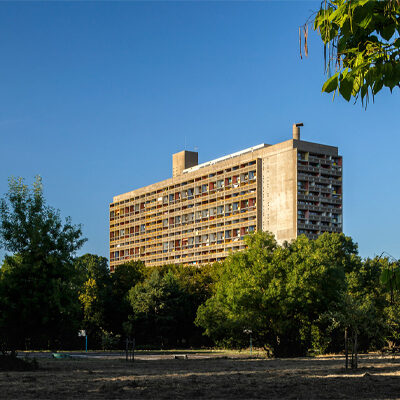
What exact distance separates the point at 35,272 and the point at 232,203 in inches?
4416

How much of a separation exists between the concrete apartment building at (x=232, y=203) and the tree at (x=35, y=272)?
322ft

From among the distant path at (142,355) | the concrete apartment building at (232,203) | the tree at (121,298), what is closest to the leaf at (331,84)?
the distant path at (142,355)

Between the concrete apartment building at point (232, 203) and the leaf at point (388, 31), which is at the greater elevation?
the concrete apartment building at point (232, 203)

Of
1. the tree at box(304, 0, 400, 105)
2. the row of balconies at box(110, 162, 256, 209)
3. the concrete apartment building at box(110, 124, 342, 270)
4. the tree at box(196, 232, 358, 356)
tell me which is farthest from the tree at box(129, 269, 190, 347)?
the tree at box(304, 0, 400, 105)

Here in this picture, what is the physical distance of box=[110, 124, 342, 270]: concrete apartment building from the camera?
13688cm

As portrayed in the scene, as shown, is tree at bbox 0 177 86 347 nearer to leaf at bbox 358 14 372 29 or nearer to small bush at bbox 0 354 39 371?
small bush at bbox 0 354 39 371

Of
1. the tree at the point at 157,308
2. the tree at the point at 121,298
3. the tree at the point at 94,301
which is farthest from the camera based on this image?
the tree at the point at 121,298

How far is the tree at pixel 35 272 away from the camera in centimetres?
3703

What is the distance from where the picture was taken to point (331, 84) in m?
5.17

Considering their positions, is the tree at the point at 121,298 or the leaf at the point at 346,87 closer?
the leaf at the point at 346,87

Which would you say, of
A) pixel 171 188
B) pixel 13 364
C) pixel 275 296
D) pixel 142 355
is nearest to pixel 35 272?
pixel 13 364

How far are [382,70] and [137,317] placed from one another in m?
84.7

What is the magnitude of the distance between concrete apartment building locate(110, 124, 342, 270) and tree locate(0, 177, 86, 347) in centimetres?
9805

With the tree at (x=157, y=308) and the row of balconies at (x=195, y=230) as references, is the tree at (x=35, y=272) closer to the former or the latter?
the tree at (x=157, y=308)
